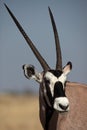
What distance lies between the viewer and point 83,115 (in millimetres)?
12984

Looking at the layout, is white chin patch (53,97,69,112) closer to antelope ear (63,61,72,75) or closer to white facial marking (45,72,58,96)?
white facial marking (45,72,58,96)

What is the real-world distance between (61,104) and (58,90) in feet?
1.45

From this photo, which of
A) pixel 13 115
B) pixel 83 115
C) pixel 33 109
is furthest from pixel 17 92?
pixel 83 115

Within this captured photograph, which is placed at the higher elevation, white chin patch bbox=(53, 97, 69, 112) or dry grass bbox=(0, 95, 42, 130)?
white chin patch bbox=(53, 97, 69, 112)

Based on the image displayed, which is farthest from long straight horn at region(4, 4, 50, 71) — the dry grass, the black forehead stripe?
the dry grass

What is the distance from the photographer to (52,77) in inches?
480

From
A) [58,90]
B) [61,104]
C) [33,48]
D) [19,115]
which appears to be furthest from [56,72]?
[19,115]

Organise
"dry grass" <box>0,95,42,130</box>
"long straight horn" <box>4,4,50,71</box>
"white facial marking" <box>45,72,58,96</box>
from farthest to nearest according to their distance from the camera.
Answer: "dry grass" <box>0,95,42,130</box>
"long straight horn" <box>4,4,50,71</box>
"white facial marking" <box>45,72,58,96</box>

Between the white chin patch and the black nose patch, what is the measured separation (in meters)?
0.13

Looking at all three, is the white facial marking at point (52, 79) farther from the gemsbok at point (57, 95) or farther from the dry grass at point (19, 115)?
the dry grass at point (19, 115)

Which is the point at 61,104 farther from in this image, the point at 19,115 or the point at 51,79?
the point at 19,115

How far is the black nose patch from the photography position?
11.9 m

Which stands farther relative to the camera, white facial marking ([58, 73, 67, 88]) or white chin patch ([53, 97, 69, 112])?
white facial marking ([58, 73, 67, 88])

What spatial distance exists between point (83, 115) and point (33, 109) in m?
16.0
